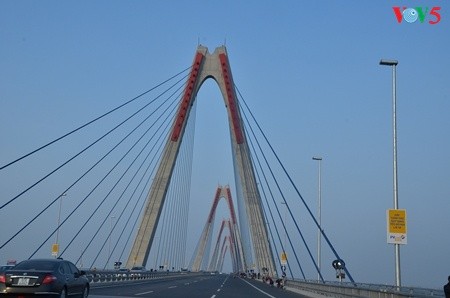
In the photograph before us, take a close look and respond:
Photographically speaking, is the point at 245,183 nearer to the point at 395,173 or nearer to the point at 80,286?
the point at 395,173

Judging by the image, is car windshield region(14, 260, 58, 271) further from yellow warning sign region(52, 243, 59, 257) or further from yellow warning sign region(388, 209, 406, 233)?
yellow warning sign region(52, 243, 59, 257)

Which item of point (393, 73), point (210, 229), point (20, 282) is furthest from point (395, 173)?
point (210, 229)

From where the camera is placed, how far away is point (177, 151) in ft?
174

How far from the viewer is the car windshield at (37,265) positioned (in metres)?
20.0

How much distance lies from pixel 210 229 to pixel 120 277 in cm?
8889

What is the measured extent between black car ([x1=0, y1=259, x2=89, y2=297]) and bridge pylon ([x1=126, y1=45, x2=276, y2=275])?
31.5m

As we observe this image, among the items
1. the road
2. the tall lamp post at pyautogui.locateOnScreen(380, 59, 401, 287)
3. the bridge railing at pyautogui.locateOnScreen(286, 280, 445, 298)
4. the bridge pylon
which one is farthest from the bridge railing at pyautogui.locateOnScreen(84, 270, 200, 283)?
the tall lamp post at pyautogui.locateOnScreen(380, 59, 401, 287)

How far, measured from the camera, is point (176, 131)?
5269 centimetres

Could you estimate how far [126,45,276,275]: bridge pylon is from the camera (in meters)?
52.2

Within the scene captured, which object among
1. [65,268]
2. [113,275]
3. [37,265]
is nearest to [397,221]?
[65,268]

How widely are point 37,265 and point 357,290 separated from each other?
1377cm

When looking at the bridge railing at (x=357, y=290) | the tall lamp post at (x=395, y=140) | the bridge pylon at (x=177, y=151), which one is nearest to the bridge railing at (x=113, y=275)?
the bridge pylon at (x=177, y=151)

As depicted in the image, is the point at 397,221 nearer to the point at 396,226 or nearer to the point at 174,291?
the point at 396,226

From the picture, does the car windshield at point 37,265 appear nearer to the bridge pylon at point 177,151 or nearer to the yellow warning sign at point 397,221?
the yellow warning sign at point 397,221
